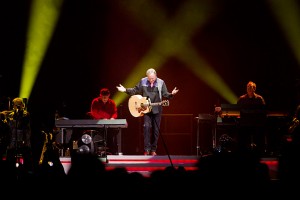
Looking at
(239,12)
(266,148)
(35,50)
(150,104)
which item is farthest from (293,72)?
(35,50)

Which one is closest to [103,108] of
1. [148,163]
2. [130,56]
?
[130,56]

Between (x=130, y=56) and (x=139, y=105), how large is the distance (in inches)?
130

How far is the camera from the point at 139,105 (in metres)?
9.94

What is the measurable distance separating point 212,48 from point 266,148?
3.41 m

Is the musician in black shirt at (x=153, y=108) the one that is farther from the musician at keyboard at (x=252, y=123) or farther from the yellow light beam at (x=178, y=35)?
the yellow light beam at (x=178, y=35)

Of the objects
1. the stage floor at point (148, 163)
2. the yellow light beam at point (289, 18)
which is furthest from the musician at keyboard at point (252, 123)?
the yellow light beam at point (289, 18)

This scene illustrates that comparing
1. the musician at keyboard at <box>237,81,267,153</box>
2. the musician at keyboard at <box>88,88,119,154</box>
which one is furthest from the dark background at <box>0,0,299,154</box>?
the musician at keyboard at <box>237,81,267,153</box>

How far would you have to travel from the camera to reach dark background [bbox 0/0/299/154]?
12539 mm

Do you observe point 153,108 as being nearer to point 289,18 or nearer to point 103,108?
point 103,108

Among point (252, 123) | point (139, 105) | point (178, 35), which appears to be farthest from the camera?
point (178, 35)

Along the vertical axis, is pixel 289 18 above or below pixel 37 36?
above

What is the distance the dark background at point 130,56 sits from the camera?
41.1ft

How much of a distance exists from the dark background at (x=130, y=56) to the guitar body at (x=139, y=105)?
2.66m

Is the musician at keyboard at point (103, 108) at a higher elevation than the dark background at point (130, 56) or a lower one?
lower
